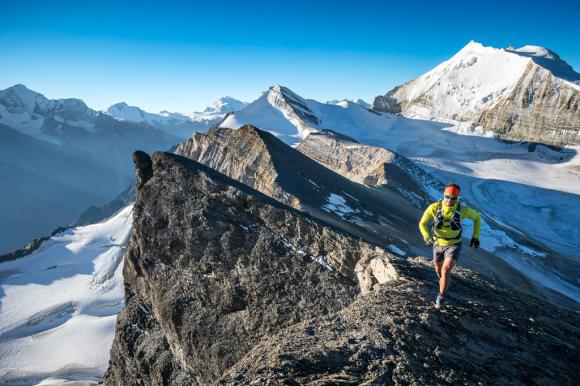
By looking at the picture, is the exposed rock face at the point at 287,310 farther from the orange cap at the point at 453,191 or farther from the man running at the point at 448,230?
the orange cap at the point at 453,191

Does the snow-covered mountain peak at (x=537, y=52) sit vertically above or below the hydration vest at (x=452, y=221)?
above

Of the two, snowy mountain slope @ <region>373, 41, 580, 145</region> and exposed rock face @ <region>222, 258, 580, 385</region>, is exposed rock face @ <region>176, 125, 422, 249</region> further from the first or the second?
snowy mountain slope @ <region>373, 41, 580, 145</region>

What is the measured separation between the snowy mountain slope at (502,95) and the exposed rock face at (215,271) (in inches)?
3555

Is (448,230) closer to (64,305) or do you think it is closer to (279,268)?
(279,268)

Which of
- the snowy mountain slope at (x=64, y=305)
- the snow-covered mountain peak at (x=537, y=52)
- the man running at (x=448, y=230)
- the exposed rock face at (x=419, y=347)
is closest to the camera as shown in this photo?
the exposed rock face at (x=419, y=347)

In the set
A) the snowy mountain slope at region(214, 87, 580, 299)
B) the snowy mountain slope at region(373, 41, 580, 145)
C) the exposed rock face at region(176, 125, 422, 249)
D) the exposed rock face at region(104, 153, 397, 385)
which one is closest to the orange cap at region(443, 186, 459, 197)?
the exposed rock face at region(104, 153, 397, 385)

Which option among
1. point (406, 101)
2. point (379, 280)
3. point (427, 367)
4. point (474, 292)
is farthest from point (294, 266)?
point (406, 101)

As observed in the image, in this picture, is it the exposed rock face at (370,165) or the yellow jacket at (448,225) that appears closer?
the yellow jacket at (448,225)

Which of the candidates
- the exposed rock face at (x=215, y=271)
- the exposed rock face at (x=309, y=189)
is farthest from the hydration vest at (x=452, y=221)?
the exposed rock face at (x=309, y=189)

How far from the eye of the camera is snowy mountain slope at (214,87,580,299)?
43.3m

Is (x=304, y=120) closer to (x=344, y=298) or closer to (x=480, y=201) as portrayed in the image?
(x=480, y=201)

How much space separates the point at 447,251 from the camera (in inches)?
369

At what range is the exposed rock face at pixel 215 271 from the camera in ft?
45.2

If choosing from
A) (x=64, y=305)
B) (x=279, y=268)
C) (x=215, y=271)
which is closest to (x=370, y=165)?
(x=215, y=271)
